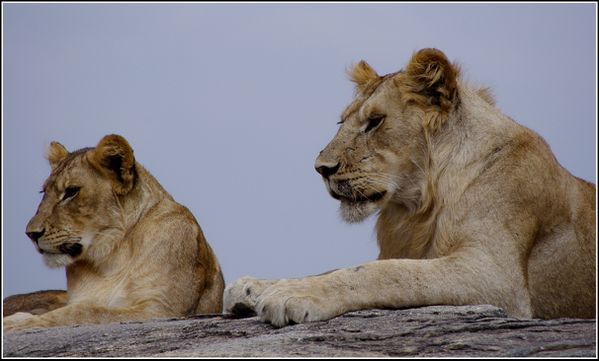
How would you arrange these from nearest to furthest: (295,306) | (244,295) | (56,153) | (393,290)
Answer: (295,306) < (393,290) < (244,295) < (56,153)

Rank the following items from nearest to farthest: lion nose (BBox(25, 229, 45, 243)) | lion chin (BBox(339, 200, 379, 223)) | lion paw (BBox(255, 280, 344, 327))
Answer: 1. lion paw (BBox(255, 280, 344, 327))
2. lion chin (BBox(339, 200, 379, 223))
3. lion nose (BBox(25, 229, 45, 243))

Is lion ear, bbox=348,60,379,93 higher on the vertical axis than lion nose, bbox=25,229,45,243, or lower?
higher

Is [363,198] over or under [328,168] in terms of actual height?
under

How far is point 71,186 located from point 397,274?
10.6 ft

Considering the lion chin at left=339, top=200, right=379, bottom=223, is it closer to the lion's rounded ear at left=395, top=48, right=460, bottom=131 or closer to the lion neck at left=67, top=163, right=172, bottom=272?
the lion's rounded ear at left=395, top=48, right=460, bottom=131

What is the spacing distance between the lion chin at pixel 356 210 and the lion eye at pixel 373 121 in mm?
439

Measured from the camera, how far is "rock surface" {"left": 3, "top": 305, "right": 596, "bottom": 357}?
4.59m

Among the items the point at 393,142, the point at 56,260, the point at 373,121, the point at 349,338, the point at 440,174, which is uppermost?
the point at 373,121

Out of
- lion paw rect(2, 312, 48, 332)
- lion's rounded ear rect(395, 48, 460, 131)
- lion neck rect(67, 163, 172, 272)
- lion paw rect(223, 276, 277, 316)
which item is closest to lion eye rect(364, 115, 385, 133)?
lion's rounded ear rect(395, 48, 460, 131)

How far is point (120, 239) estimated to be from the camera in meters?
8.02

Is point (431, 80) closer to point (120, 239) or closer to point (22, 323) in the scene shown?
point (120, 239)

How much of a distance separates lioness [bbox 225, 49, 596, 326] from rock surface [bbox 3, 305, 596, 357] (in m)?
0.49

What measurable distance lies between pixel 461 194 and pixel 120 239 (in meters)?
2.83

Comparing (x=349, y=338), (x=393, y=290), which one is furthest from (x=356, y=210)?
(x=349, y=338)
